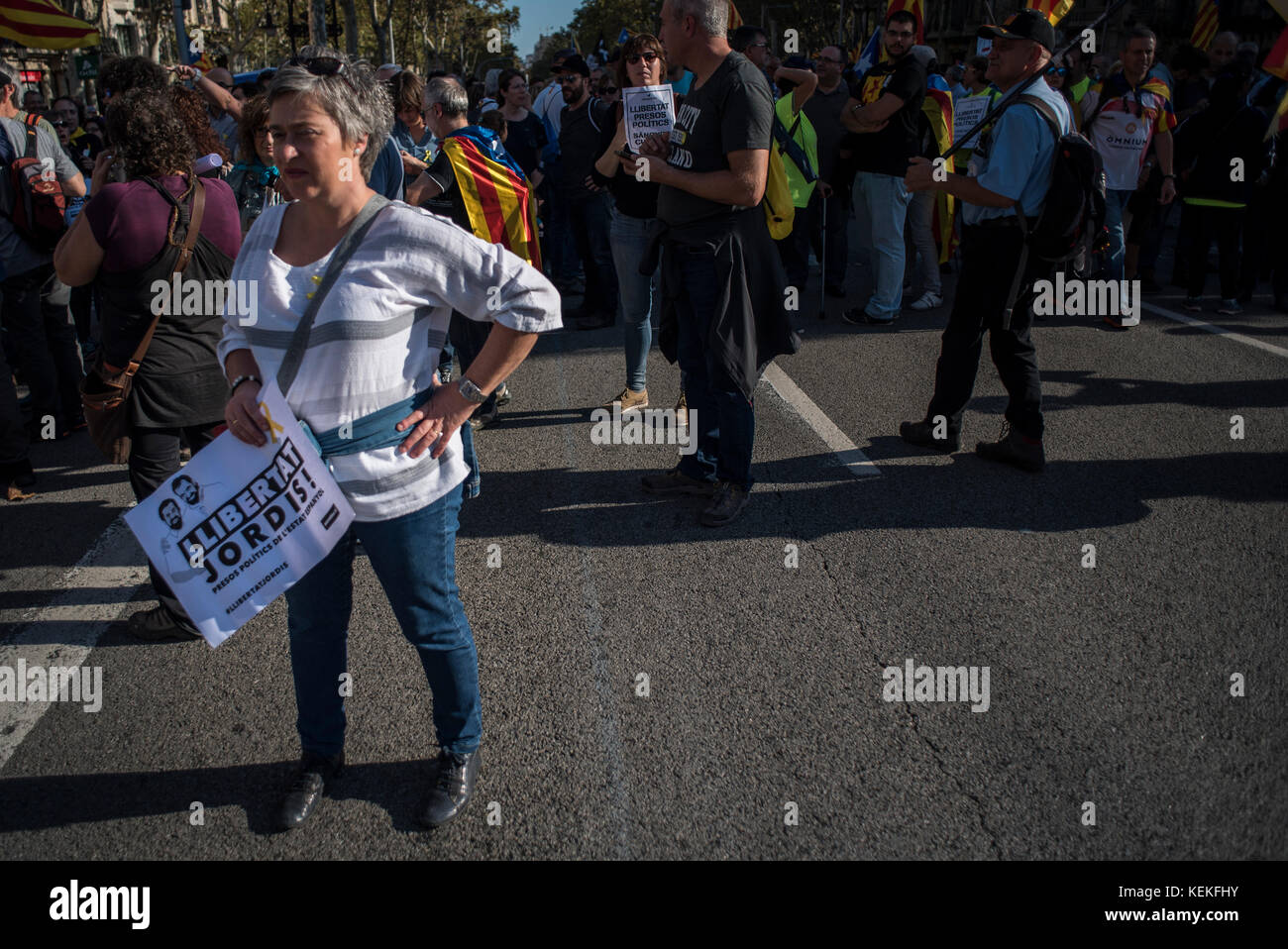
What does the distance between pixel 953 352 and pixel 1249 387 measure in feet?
9.07

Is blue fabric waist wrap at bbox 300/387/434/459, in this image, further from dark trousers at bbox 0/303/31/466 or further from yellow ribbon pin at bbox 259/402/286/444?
dark trousers at bbox 0/303/31/466

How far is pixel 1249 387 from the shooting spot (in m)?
6.38

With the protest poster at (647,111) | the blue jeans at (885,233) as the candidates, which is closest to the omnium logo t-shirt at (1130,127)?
the blue jeans at (885,233)

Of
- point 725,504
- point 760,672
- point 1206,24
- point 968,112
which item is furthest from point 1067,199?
point 1206,24

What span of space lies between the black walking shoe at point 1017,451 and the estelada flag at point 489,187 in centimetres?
287

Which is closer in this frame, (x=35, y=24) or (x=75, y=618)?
(x=75, y=618)

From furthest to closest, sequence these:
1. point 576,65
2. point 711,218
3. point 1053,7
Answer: point 576,65
point 1053,7
point 711,218

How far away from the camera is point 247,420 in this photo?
7.57ft

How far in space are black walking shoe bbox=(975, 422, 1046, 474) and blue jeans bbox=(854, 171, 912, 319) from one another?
319cm

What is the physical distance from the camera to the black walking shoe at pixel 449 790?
2.64 meters

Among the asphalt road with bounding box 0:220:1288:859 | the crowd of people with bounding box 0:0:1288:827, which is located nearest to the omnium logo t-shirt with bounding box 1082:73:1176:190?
the crowd of people with bounding box 0:0:1288:827

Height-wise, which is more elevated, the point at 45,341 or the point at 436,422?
the point at 436,422

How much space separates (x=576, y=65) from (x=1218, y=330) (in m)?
5.92

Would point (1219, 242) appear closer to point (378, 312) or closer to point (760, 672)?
point (760, 672)
